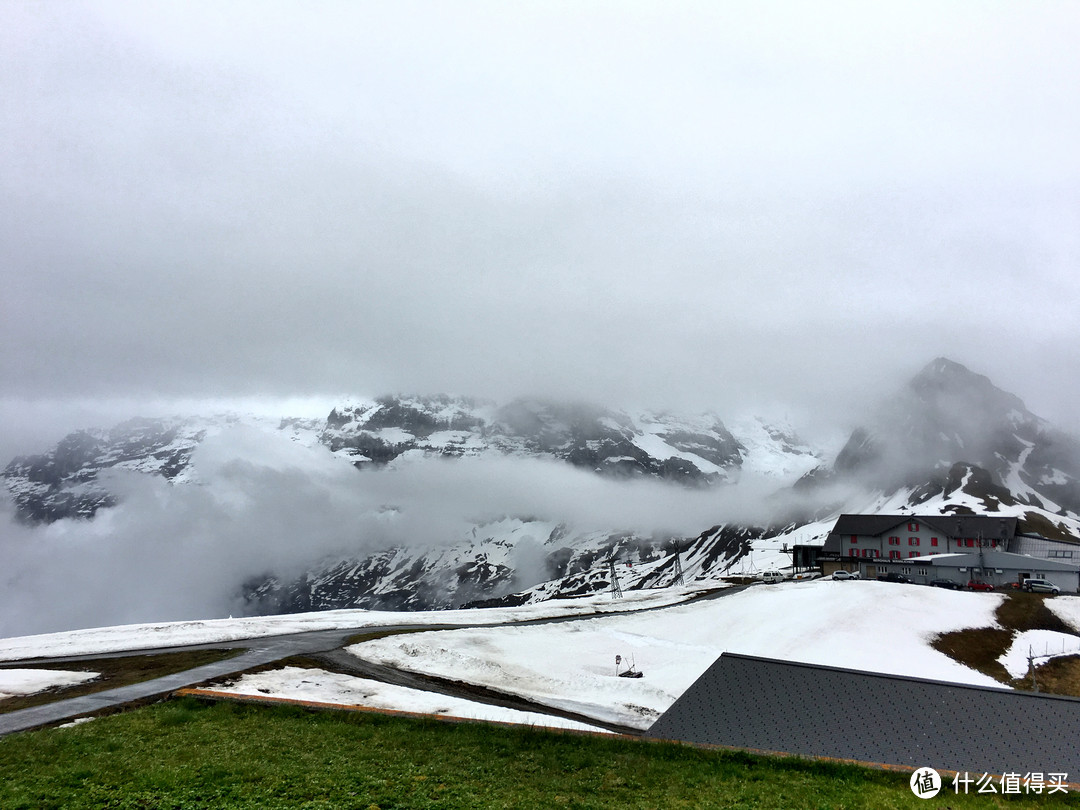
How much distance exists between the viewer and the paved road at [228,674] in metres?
25.7

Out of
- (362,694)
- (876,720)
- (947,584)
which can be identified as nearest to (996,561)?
(947,584)

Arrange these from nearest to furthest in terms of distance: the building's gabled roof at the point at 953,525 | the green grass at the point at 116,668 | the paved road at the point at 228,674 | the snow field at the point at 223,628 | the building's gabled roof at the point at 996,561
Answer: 1. the paved road at the point at 228,674
2. the green grass at the point at 116,668
3. the snow field at the point at 223,628
4. the building's gabled roof at the point at 996,561
5. the building's gabled roof at the point at 953,525

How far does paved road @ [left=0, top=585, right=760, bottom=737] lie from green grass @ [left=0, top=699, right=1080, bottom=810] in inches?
173

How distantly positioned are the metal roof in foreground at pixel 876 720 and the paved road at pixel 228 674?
1547cm

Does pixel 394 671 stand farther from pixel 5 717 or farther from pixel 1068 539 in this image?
pixel 1068 539

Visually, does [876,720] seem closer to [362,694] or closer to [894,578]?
[362,694]

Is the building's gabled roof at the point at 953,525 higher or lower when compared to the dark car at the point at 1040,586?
higher

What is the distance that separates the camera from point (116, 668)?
40.1 meters

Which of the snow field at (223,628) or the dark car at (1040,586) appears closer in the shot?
the snow field at (223,628)

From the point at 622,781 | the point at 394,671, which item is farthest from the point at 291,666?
the point at 622,781

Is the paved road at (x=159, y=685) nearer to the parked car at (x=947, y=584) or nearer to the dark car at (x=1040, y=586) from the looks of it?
the parked car at (x=947, y=584)

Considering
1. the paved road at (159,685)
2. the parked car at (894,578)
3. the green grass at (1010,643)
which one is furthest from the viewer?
the parked car at (894,578)

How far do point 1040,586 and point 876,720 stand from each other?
10103 centimetres

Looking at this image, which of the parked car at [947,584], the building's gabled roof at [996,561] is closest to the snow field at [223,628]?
the parked car at [947,584]
